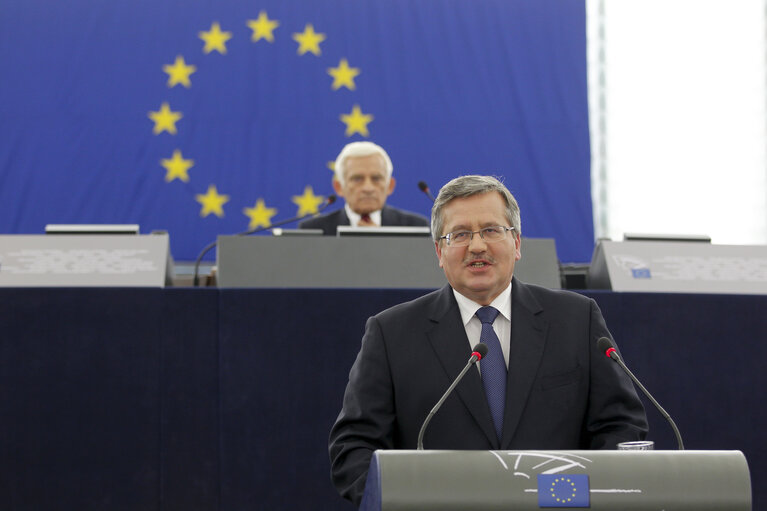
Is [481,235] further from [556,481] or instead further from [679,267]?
[679,267]

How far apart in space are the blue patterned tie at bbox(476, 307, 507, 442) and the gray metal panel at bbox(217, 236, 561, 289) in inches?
51.0

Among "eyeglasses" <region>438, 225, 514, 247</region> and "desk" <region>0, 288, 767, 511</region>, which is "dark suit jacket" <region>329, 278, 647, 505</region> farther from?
"desk" <region>0, 288, 767, 511</region>

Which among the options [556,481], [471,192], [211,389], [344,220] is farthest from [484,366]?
[344,220]

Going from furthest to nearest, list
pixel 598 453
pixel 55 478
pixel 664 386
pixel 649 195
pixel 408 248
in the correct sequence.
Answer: pixel 649 195 < pixel 408 248 < pixel 664 386 < pixel 55 478 < pixel 598 453

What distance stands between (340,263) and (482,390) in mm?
1485

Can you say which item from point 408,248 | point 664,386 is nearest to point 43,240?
point 408,248

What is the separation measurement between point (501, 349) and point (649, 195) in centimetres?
410

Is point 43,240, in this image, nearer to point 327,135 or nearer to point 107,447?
point 107,447

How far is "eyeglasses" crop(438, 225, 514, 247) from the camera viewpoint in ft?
6.81

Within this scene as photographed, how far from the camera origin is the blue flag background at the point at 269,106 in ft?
17.6

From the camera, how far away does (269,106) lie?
18.1ft

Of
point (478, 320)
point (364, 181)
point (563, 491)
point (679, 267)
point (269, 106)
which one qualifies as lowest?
point (563, 491)

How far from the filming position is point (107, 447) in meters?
3.07

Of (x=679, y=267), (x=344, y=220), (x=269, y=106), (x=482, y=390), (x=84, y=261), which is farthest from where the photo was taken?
(x=269, y=106)
